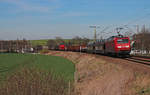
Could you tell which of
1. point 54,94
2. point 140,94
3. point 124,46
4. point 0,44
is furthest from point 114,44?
point 0,44

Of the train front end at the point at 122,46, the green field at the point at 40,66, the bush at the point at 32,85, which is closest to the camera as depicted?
the bush at the point at 32,85

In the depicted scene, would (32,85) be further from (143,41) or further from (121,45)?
(143,41)

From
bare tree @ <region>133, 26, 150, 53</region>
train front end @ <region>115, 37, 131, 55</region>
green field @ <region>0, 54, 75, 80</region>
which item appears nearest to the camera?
green field @ <region>0, 54, 75, 80</region>

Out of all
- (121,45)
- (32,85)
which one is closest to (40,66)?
(121,45)

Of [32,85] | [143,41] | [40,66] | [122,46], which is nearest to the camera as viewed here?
[32,85]

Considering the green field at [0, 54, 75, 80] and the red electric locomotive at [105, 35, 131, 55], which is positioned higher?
the red electric locomotive at [105, 35, 131, 55]


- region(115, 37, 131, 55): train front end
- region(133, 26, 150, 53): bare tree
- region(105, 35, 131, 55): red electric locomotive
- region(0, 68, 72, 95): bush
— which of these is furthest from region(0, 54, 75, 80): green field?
region(133, 26, 150, 53): bare tree

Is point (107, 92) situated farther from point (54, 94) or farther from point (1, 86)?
point (1, 86)

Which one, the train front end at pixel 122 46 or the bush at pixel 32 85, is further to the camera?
the train front end at pixel 122 46

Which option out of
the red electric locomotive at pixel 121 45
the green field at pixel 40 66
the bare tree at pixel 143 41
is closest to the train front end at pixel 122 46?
the red electric locomotive at pixel 121 45

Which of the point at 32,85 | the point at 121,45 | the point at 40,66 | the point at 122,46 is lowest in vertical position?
the point at 40,66

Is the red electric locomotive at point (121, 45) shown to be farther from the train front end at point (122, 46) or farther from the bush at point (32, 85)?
the bush at point (32, 85)

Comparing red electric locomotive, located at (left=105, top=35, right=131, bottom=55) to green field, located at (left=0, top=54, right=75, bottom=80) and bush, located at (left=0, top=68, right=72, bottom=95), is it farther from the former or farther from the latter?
bush, located at (left=0, top=68, right=72, bottom=95)

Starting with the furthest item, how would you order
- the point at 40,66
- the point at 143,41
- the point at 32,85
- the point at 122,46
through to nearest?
the point at 143,41, the point at 122,46, the point at 40,66, the point at 32,85
